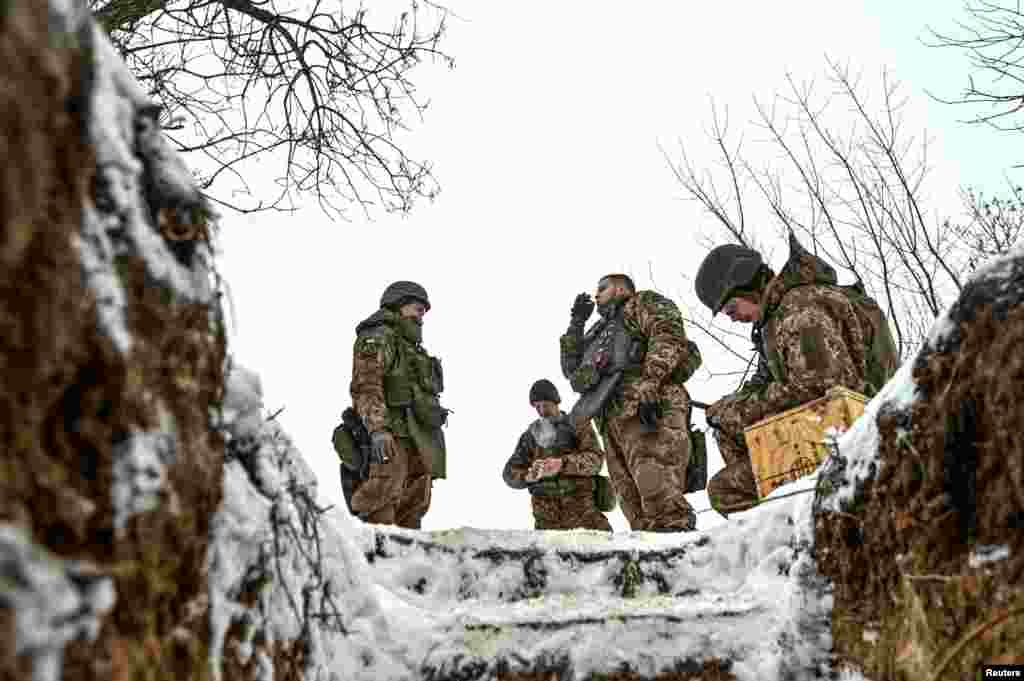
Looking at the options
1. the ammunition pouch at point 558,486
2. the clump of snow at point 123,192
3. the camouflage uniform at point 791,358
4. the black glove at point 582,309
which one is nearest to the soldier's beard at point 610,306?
the black glove at point 582,309

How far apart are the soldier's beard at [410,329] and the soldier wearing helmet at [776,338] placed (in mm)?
1685

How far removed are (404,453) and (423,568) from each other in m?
1.99

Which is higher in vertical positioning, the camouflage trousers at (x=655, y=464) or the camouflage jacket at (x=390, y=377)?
the camouflage jacket at (x=390, y=377)

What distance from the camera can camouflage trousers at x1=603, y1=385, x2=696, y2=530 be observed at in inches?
194

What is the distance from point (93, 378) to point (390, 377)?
4283 millimetres

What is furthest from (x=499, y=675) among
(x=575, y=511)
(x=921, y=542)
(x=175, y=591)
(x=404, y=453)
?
(x=575, y=511)

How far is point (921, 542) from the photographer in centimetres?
205

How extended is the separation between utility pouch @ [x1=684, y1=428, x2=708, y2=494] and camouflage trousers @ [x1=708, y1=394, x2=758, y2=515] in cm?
61

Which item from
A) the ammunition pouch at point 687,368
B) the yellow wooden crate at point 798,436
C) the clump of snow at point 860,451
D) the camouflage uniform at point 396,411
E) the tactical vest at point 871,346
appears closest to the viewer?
the clump of snow at point 860,451

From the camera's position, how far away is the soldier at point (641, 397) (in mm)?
4980

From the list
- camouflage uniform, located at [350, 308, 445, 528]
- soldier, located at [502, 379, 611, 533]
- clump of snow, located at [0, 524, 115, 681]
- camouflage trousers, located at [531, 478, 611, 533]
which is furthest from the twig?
camouflage trousers, located at [531, 478, 611, 533]

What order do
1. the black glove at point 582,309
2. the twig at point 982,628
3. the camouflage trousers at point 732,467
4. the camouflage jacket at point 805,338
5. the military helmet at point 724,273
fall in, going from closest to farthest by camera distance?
the twig at point 982,628 < the camouflage jacket at point 805,338 < the camouflage trousers at point 732,467 < the military helmet at point 724,273 < the black glove at point 582,309

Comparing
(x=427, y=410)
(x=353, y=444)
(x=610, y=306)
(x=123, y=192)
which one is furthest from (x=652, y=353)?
(x=123, y=192)

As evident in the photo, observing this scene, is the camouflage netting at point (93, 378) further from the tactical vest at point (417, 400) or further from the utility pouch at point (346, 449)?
the utility pouch at point (346, 449)
